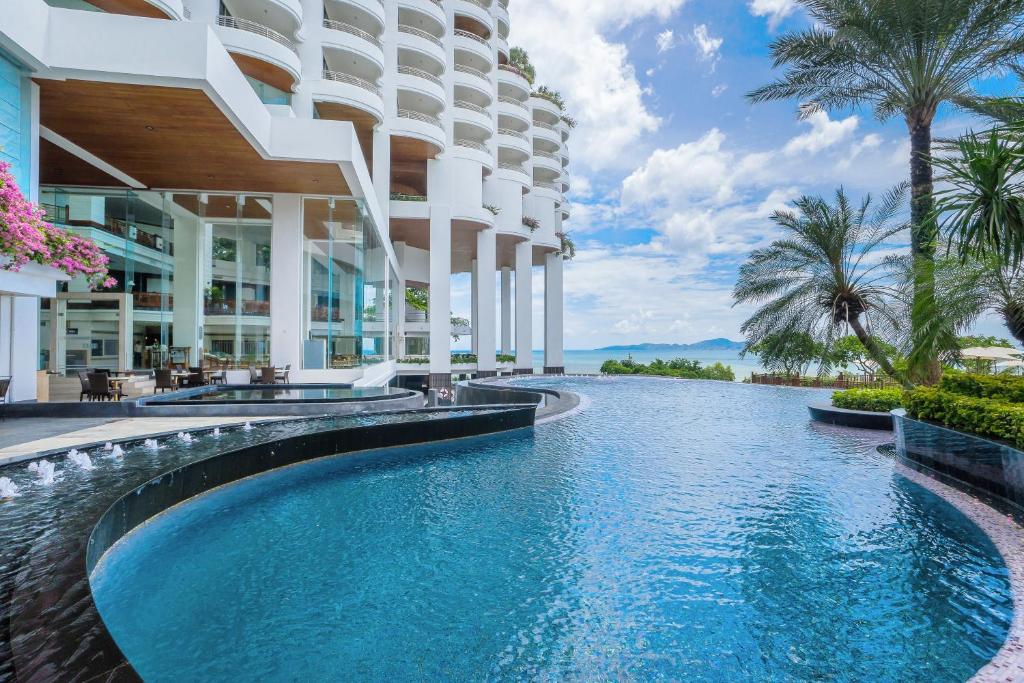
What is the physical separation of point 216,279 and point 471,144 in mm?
16645

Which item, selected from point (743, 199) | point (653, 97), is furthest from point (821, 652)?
point (743, 199)

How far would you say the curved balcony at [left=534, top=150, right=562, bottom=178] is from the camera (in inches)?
1341

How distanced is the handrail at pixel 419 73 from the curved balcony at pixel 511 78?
7035 mm

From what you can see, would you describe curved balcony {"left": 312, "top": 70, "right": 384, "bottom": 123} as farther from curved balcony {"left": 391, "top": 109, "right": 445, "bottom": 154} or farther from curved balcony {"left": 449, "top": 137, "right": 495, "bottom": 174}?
curved balcony {"left": 449, "top": 137, "right": 495, "bottom": 174}

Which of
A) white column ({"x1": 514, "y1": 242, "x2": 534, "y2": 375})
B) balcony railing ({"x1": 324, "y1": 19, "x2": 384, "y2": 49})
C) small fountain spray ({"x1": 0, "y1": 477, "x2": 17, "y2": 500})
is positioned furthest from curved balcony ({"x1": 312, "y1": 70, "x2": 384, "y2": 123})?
small fountain spray ({"x1": 0, "y1": 477, "x2": 17, "y2": 500})

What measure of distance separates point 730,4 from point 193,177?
77.3ft

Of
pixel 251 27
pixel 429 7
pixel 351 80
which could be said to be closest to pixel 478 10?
pixel 429 7

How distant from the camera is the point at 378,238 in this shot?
20.5 meters

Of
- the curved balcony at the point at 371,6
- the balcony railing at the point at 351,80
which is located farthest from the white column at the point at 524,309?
the curved balcony at the point at 371,6

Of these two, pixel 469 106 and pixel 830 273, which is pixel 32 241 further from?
pixel 469 106

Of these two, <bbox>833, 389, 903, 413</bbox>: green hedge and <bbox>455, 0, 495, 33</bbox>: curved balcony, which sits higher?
<bbox>455, 0, 495, 33</bbox>: curved balcony

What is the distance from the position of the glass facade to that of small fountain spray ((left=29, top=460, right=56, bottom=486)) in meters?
10.0

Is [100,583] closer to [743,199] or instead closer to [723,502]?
[723,502]

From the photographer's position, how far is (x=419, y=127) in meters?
24.3
